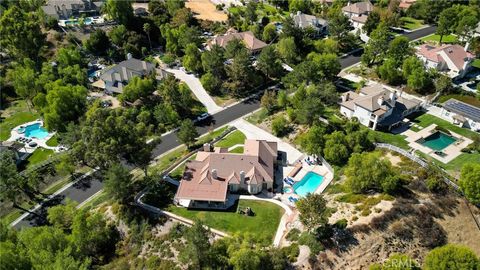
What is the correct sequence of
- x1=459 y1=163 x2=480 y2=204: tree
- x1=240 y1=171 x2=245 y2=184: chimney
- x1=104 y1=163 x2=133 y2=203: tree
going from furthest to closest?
x1=240 y1=171 x2=245 y2=184: chimney
x1=104 y1=163 x2=133 y2=203: tree
x1=459 y1=163 x2=480 y2=204: tree

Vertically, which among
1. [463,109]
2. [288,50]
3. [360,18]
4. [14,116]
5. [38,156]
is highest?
[360,18]

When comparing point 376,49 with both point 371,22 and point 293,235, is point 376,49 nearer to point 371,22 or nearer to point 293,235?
point 371,22

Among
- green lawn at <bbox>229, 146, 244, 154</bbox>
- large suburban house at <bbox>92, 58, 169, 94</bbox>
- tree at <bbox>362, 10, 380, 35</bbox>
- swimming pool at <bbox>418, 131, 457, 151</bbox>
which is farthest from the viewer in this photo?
tree at <bbox>362, 10, 380, 35</bbox>

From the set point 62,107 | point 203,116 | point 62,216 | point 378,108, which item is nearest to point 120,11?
point 62,107

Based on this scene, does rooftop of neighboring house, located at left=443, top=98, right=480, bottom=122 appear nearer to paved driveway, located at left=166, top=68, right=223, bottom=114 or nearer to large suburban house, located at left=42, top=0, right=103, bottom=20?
paved driveway, located at left=166, top=68, right=223, bottom=114

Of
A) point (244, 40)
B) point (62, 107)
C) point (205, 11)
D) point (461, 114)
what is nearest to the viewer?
point (461, 114)

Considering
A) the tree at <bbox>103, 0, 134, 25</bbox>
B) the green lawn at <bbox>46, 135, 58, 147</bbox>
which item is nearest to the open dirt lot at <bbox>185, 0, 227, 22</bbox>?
the tree at <bbox>103, 0, 134, 25</bbox>

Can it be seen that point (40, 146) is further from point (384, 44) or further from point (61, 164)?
point (384, 44)
